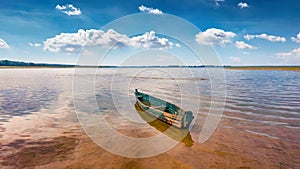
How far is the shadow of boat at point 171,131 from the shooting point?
11014mm

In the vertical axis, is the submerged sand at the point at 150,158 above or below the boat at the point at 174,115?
below

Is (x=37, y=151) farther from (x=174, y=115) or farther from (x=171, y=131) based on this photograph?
(x=174, y=115)

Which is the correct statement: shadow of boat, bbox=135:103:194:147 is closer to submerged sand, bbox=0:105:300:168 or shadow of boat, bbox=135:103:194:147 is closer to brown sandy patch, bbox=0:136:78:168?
submerged sand, bbox=0:105:300:168

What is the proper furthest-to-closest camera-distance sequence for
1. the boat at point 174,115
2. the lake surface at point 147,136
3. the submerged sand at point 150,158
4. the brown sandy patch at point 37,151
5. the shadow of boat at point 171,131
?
the boat at point 174,115 → the shadow of boat at point 171,131 → the lake surface at point 147,136 → the submerged sand at point 150,158 → the brown sandy patch at point 37,151

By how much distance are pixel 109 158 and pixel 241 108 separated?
1433 centimetres

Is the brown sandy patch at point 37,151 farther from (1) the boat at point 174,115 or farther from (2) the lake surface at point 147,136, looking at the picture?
(1) the boat at point 174,115

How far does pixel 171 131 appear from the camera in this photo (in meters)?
12.4

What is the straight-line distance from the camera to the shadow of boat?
11.0 meters

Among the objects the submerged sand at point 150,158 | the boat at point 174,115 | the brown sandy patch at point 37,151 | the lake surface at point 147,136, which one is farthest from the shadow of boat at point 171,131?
the brown sandy patch at point 37,151

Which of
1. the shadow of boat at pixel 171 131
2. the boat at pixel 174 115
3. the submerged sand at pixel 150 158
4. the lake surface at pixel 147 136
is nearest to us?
the submerged sand at pixel 150 158

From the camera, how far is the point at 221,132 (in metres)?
12.2

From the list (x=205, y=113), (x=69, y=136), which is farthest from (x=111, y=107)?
(x=205, y=113)

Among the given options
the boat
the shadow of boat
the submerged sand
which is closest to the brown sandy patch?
the submerged sand

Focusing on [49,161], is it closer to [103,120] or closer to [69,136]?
[69,136]
